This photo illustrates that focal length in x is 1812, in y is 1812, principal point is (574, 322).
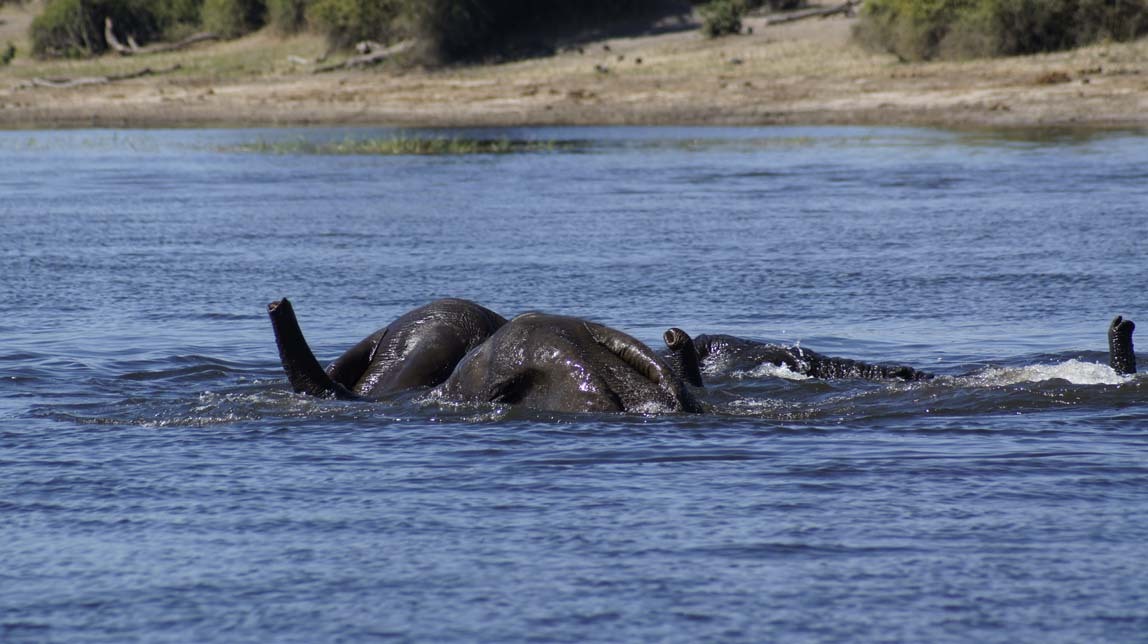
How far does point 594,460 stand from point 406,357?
1.87 m

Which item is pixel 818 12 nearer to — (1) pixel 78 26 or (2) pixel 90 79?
(2) pixel 90 79

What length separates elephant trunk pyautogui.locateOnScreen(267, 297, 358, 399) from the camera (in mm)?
8523

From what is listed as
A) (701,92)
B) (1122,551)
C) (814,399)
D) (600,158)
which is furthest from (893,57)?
(1122,551)

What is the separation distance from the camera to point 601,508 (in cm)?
708

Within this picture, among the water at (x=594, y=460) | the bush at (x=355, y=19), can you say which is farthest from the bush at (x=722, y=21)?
the water at (x=594, y=460)

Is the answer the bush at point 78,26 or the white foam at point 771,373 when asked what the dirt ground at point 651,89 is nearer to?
the bush at point 78,26

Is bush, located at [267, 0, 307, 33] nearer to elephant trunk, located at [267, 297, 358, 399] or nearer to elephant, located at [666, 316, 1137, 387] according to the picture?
elephant, located at [666, 316, 1137, 387]

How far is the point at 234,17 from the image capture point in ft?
210

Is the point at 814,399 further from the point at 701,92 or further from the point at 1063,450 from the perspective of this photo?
the point at 701,92

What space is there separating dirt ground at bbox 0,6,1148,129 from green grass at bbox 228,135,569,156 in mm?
6016

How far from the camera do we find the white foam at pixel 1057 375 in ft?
31.2

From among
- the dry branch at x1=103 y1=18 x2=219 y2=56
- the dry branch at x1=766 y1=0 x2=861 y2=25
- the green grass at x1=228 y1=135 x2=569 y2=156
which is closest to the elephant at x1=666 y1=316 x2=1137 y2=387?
the green grass at x1=228 y1=135 x2=569 y2=156

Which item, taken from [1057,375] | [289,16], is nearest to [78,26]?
[289,16]

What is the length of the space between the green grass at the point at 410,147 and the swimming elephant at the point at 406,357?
1014 inches
